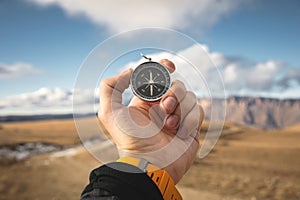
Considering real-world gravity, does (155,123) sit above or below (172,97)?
below

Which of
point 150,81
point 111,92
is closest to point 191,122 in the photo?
point 150,81

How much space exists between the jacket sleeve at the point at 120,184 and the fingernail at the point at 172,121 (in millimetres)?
354

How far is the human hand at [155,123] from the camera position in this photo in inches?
68.8

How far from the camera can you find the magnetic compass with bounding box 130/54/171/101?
70.6 inches

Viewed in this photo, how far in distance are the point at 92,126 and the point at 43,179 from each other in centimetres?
1052

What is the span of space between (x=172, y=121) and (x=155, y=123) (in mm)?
135

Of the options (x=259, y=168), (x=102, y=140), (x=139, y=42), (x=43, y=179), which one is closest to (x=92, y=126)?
(x=102, y=140)

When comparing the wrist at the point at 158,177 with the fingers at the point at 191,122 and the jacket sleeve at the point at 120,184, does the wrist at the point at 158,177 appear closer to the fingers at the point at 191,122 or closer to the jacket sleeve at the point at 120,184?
the jacket sleeve at the point at 120,184

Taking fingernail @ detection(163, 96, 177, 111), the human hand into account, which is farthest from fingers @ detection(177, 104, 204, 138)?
fingernail @ detection(163, 96, 177, 111)

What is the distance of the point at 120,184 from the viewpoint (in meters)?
1.43

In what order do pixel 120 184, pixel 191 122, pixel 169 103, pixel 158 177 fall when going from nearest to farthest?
pixel 120 184 < pixel 158 177 < pixel 169 103 < pixel 191 122

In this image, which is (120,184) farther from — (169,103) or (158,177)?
(169,103)

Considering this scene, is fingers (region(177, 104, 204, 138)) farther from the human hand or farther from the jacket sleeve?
the jacket sleeve

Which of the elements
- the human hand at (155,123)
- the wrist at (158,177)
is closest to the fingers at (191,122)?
the human hand at (155,123)
